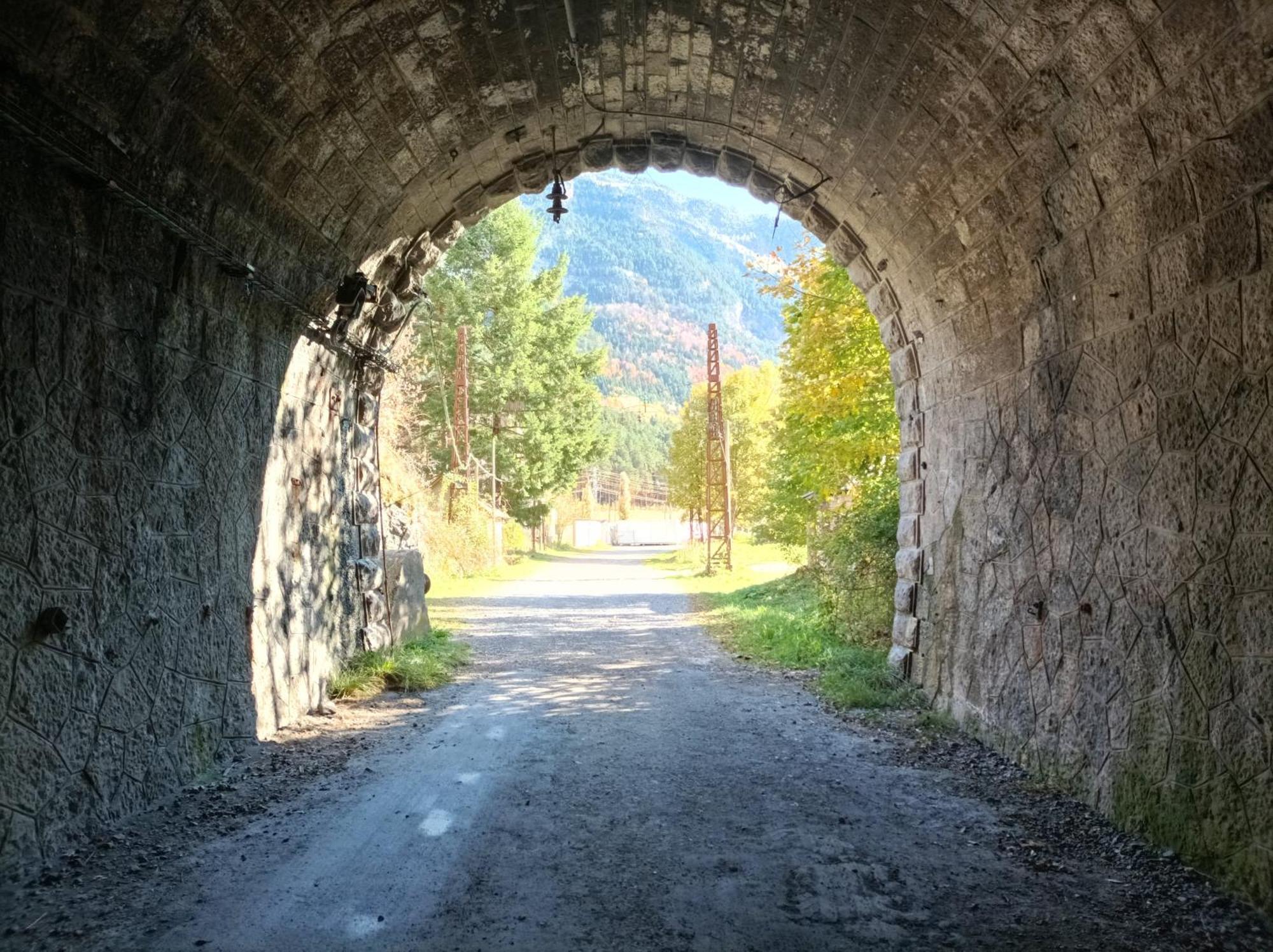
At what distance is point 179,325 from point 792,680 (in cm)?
612

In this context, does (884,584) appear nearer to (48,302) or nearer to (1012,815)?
(1012,815)

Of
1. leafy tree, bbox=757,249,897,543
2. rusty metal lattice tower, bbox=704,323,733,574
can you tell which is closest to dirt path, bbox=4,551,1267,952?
leafy tree, bbox=757,249,897,543

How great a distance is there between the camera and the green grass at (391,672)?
7.80m

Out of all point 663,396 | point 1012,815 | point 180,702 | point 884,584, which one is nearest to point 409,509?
point 884,584

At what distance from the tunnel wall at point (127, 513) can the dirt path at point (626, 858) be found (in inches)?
25.3

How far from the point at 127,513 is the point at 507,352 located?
27796 mm

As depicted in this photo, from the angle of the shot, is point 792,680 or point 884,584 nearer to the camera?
point 792,680

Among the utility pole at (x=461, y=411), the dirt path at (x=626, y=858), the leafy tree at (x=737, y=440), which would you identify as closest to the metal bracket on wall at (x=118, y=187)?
the dirt path at (x=626, y=858)

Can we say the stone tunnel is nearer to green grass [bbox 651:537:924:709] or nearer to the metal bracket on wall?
the metal bracket on wall

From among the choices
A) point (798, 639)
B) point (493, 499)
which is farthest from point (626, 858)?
point (493, 499)

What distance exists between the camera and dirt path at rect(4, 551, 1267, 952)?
3449mm

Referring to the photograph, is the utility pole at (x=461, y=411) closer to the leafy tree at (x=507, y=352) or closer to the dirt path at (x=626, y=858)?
the leafy tree at (x=507, y=352)

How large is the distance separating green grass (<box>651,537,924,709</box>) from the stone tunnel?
495 millimetres

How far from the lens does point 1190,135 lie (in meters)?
3.83
